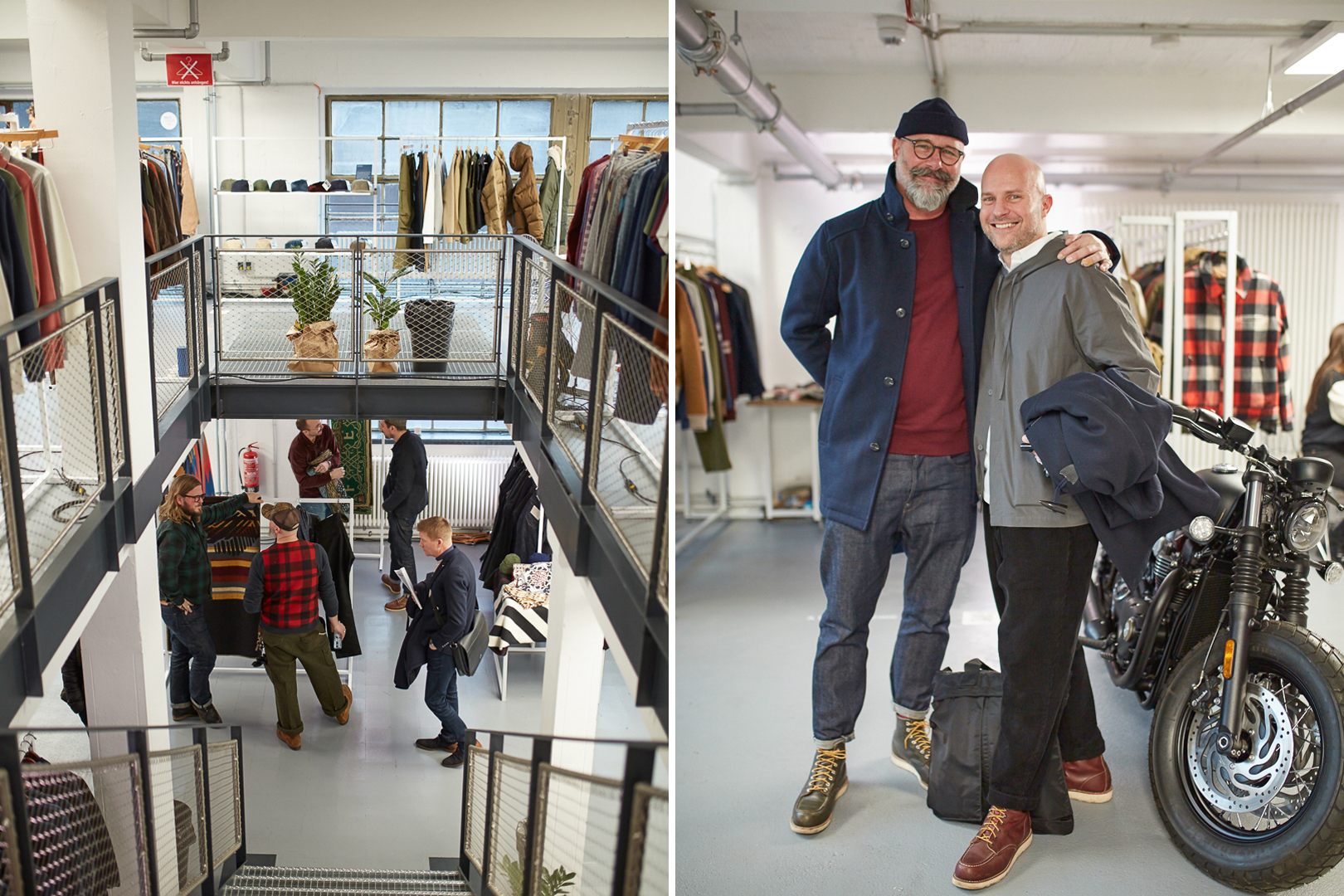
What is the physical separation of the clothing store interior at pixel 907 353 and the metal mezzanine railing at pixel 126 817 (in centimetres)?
121

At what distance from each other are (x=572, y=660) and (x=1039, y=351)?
241 centimetres

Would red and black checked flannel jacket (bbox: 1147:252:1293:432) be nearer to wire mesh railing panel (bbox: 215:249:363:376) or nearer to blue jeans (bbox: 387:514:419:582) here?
wire mesh railing panel (bbox: 215:249:363:376)

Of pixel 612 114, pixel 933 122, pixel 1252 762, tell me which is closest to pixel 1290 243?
pixel 612 114

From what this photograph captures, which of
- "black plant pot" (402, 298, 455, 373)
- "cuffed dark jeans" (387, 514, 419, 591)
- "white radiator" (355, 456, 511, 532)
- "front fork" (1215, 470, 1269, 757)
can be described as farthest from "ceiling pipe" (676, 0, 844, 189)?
"white radiator" (355, 456, 511, 532)

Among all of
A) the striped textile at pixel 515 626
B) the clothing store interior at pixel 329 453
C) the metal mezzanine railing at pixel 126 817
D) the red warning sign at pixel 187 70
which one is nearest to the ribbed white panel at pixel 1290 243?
the clothing store interior at pixel 329 453

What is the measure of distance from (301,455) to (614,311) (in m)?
5.21

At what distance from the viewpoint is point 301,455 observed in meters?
7.09

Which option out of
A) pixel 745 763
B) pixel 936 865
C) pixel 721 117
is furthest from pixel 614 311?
pixel 721 117

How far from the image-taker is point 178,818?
152 inches

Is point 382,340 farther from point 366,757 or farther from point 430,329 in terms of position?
point 366,757

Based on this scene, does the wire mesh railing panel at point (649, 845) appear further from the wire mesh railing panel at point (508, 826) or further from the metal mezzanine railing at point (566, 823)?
the wire mesh railing panel at point (508, 826)

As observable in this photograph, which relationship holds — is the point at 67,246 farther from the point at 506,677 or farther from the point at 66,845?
the point at 506,677

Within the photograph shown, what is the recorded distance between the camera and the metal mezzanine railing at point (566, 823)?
173cm

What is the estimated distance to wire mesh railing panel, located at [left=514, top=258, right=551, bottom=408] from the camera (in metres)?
4.28
